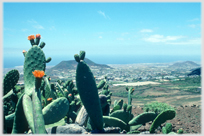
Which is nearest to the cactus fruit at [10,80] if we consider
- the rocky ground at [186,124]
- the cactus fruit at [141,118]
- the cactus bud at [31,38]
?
the cactus bud at [31,38]

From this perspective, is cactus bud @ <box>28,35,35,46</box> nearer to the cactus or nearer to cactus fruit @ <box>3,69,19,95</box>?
cactus fruit @ <box>3,69,19,95</box>

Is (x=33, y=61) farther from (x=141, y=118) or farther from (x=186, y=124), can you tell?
(x=186, y=124)

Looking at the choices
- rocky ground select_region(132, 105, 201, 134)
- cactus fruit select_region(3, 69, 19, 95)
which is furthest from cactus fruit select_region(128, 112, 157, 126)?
cactus fruit select_region(3, 69, 19, 95)

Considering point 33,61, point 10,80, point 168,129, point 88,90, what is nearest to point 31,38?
point 33,61

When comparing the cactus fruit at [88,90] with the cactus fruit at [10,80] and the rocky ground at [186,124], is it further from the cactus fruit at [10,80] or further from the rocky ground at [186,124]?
the rocky ground at [186,124]

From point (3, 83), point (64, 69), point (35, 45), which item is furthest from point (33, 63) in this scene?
point (64, 69)

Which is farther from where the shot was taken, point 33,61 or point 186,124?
point 186,124

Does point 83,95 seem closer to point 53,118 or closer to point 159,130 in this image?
point 53,118

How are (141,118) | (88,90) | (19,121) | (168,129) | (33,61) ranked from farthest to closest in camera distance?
(141,118) → (168,129) → (33,61) → (88,90) → (19,121)
